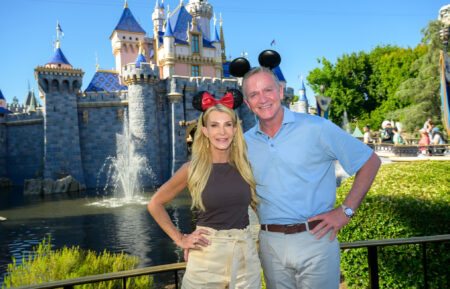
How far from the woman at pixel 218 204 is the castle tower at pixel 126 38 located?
3049 cm

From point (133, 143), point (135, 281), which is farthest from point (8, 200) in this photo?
point (135, 281)

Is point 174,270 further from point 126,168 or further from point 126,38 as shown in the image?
point 126,38

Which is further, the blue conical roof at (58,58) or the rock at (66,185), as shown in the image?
the blue conical roof at (58,58)

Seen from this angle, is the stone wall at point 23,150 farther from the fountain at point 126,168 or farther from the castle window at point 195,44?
the castle window at point 195,44

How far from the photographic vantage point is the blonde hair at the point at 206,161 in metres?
2.10

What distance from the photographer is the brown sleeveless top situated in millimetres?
2053

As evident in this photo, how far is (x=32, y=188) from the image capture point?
20.9 metres

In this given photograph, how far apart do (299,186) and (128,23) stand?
107ft

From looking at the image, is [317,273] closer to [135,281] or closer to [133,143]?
A: [135,281]

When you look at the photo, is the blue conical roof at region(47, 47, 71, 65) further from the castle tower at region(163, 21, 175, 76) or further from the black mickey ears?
the black mickey ears

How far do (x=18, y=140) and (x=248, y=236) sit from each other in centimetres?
2850

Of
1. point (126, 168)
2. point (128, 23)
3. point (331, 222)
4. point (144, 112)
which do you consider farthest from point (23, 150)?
point (331, 222)

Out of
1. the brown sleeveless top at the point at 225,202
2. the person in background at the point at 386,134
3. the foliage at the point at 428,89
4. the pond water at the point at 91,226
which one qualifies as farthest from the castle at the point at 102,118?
the brown sleeveless top at the point at 225,202

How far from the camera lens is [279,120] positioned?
2.30m
